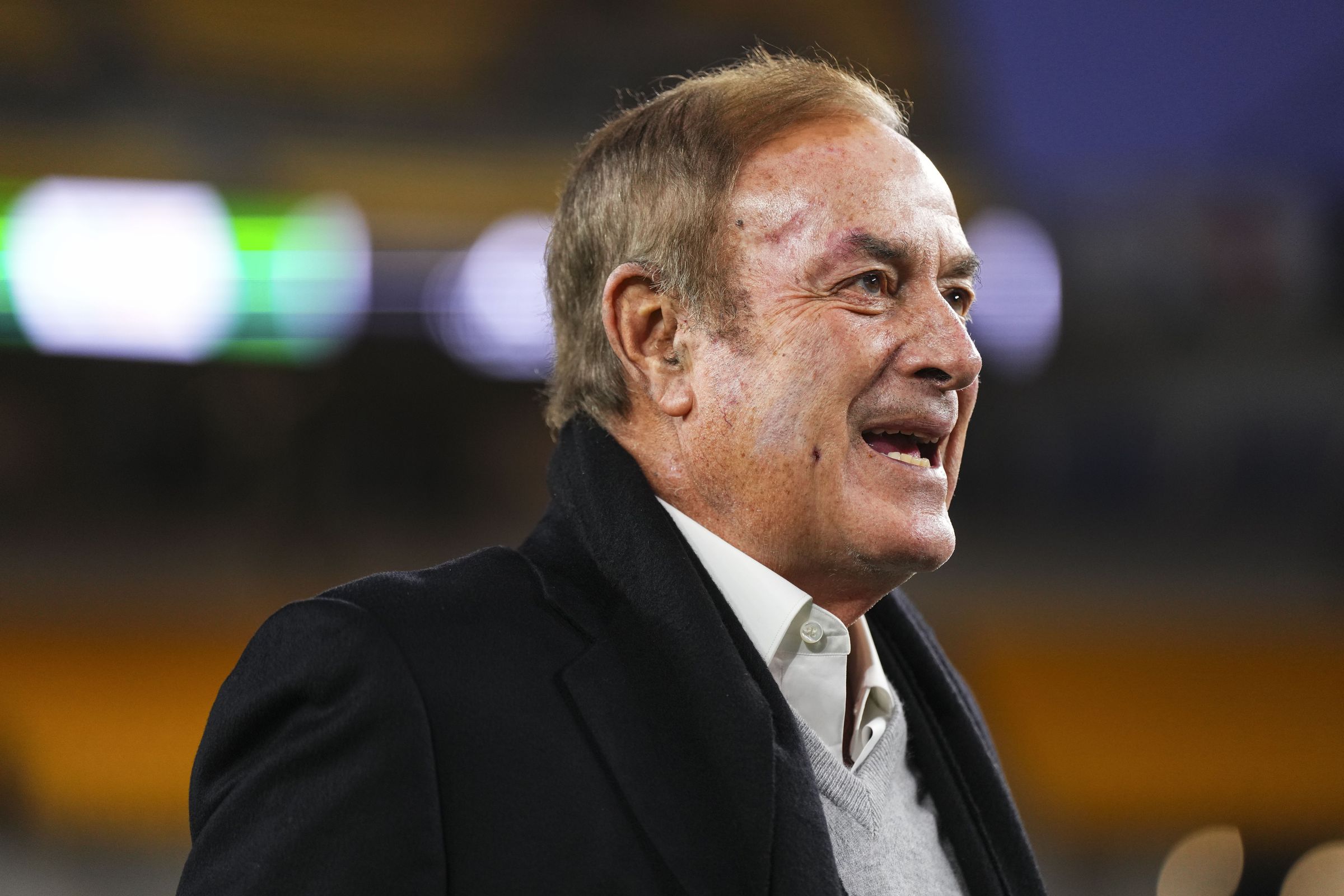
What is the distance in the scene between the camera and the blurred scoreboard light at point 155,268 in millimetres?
7188

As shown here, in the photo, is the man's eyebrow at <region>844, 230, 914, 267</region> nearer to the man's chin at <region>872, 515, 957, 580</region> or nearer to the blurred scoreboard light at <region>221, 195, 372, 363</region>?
the man's chin at <region>872, 515, 957, 580</region>

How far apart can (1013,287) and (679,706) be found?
23.9ft

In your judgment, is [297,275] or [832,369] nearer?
[832,369]

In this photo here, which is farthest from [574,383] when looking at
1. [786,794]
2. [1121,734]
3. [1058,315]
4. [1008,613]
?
[1058,315]

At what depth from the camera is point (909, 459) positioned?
1.36m

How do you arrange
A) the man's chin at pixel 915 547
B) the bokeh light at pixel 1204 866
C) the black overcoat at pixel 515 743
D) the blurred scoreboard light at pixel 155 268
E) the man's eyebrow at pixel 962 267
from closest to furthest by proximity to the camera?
the black overcoat at pixel 515 743
the man's chin at pixel 915 547
the man's eyebrow at pixel 962 267
the bokeh light at pixel 1204 866
the blurred scoreboard light at pixel 155 268

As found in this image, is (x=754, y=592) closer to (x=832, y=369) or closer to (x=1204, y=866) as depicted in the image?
(x=832, y=369)

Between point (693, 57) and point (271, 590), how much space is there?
16.4ft

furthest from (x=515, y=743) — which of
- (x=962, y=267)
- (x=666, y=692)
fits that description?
(x=962, y=267)

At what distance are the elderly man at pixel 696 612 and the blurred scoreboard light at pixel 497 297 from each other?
20.5 ft

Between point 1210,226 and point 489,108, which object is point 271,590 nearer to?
point 489,108

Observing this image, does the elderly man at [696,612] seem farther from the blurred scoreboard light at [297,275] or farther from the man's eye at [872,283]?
the blurred scoreboard light at [297,275]

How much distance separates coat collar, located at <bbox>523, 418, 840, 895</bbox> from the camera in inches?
44.9

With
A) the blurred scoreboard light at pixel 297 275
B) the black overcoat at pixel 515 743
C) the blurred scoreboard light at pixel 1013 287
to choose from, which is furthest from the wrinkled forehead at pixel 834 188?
the blurred scoreboard light at pixel 297 275
